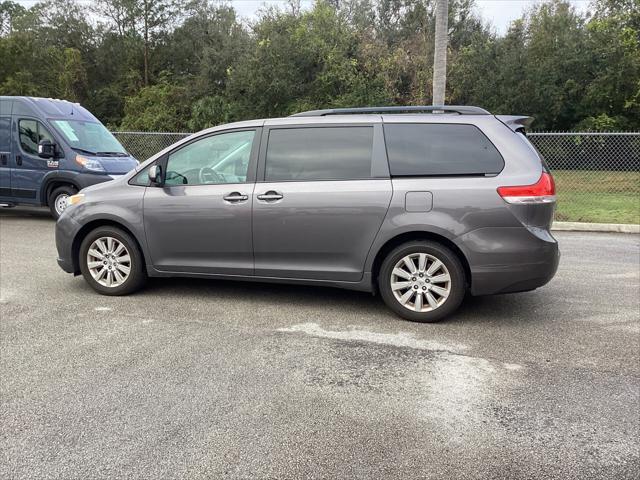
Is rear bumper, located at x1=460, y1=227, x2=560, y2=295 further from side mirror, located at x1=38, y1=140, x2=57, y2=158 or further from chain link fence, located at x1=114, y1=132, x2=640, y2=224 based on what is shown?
chain link fence, located at x1=114, y1=132, x2=640, y2=224

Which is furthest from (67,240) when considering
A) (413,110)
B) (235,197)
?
(413,110)

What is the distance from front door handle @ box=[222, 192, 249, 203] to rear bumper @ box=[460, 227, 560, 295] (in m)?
2.00

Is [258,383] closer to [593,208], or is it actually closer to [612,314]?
[612,314]

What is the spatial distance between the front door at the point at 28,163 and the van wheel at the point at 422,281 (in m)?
8.14

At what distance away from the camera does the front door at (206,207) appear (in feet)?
17.5

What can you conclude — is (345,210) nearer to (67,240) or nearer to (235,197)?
(235,197)

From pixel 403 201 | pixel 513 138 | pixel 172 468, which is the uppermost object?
pixel 513 138

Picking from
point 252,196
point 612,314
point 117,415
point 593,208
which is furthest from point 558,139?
point 117,415

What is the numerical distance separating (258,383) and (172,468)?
3.34ft

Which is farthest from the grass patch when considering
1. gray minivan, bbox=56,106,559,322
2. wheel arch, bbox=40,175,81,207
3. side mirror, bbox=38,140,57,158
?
side mirror, bbox=38,140,57,158

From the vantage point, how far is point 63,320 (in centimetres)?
503

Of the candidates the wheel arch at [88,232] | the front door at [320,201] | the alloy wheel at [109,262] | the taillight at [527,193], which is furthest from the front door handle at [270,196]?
the taillight at [527,193]

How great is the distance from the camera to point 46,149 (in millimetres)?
10461

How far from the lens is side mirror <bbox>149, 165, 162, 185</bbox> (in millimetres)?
5484
